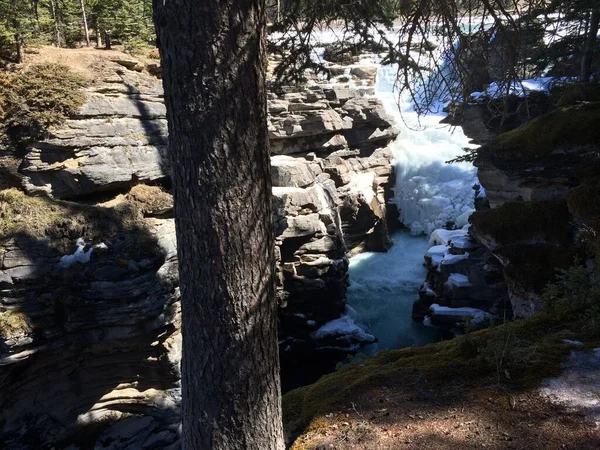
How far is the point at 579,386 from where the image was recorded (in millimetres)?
3453

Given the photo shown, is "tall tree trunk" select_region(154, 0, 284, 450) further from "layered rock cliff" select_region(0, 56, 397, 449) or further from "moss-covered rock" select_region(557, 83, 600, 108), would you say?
"moss-covered rock" select_region(557, 83, 600, 108)

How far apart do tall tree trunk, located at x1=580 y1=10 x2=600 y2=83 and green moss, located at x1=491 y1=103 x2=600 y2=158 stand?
6.54 ft

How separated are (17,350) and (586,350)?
7.97m

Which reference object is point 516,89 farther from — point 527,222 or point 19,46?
point 19,46

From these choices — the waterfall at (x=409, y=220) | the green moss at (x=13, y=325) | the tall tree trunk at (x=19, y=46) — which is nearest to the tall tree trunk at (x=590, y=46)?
the waterfall at (x=409, y=220)

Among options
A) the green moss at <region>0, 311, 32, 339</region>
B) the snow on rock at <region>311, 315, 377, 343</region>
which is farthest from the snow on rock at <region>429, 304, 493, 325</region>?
the green moss at <region>0, 311, 32, 339</region>

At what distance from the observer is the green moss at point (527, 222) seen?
8047mm

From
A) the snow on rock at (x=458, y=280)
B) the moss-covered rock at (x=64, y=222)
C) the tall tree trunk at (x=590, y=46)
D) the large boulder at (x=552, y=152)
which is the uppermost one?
the tall tree trunk at (x=590, y=46)

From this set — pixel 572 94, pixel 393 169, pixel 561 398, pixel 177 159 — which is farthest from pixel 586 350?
pixel 393 169

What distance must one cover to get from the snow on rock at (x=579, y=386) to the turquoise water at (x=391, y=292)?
9.69 metres

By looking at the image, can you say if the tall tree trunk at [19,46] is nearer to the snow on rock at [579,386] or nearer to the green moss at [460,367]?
the green moss at [460,367]

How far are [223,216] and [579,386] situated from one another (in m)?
2.95

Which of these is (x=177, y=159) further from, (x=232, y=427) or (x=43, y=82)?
(x=43, y=82)

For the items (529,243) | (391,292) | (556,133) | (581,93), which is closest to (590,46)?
(581,93)
